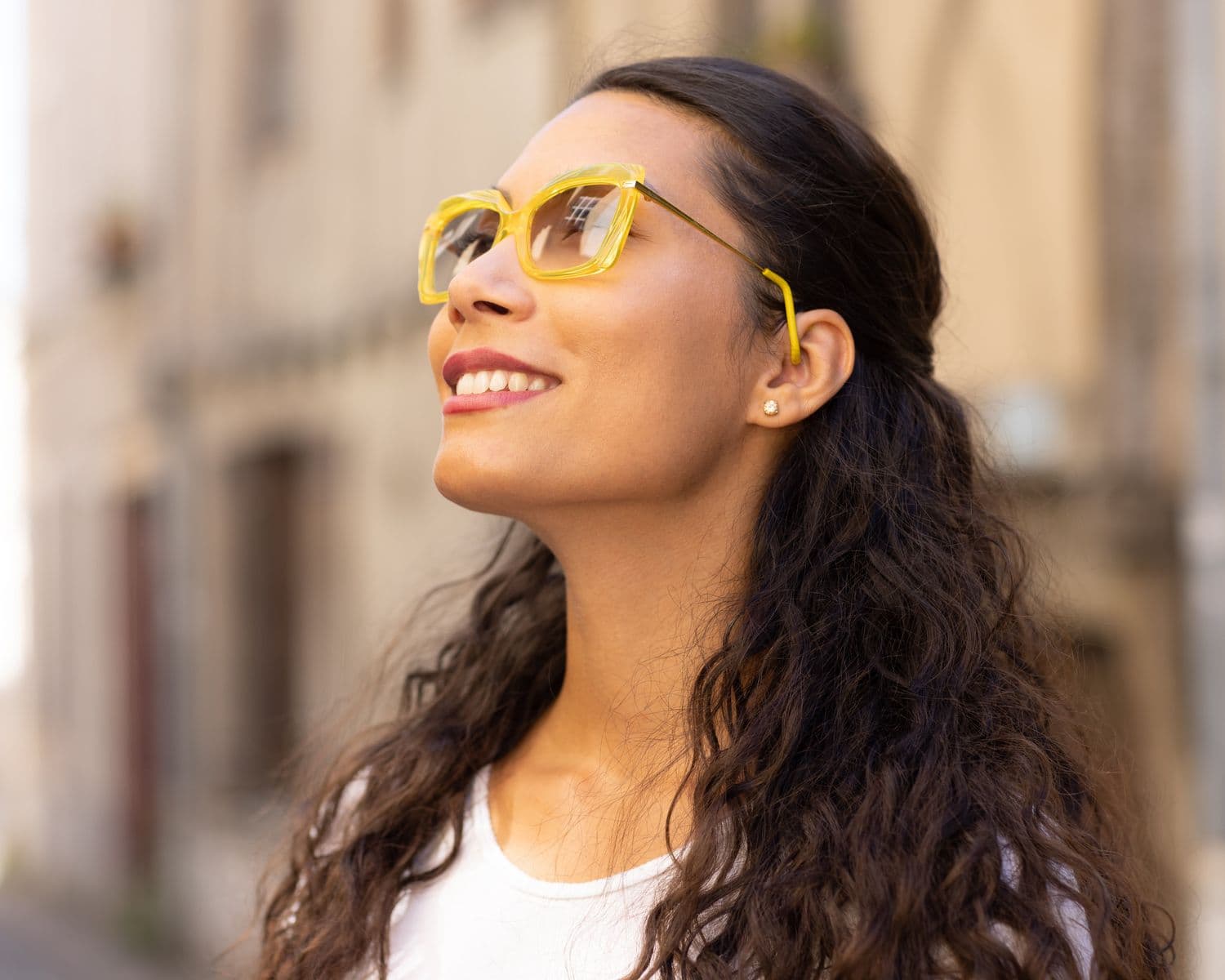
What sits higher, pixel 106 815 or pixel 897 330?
pixel 897 330

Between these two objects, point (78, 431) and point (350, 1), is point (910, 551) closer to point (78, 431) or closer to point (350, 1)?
point (350, 1)

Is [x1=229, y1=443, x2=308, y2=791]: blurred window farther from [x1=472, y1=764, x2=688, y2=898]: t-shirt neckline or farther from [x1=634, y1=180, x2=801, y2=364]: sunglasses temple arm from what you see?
[x1=634, y1=180, x2=801, y2=364]: sunglasses temple arm

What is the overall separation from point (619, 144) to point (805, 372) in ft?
1.39

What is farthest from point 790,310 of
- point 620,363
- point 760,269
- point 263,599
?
point 263,599

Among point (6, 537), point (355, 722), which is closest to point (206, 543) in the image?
point (6, 537)

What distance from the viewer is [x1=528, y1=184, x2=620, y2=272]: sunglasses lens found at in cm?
199

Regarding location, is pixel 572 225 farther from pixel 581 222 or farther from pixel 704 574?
pixel 704 574

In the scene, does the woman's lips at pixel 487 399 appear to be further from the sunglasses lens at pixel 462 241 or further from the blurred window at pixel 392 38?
the blurred window at pixel 392 38

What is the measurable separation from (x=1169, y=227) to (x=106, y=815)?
32.7 feet

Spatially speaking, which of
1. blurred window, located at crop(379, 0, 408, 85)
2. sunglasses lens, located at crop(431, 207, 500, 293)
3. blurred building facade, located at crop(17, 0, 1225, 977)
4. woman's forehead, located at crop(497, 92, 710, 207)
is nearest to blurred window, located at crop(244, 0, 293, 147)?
blurred building facade, located at crop(17, 0, 1225, 977)

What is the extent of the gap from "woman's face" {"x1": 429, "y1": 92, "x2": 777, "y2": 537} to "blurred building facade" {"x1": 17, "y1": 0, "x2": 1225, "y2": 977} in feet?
2.11

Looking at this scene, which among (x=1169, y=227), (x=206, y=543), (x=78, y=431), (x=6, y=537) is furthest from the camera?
(x=6, y=537)

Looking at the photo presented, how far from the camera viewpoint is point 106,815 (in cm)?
1167

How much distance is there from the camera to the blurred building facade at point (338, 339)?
4352mm
